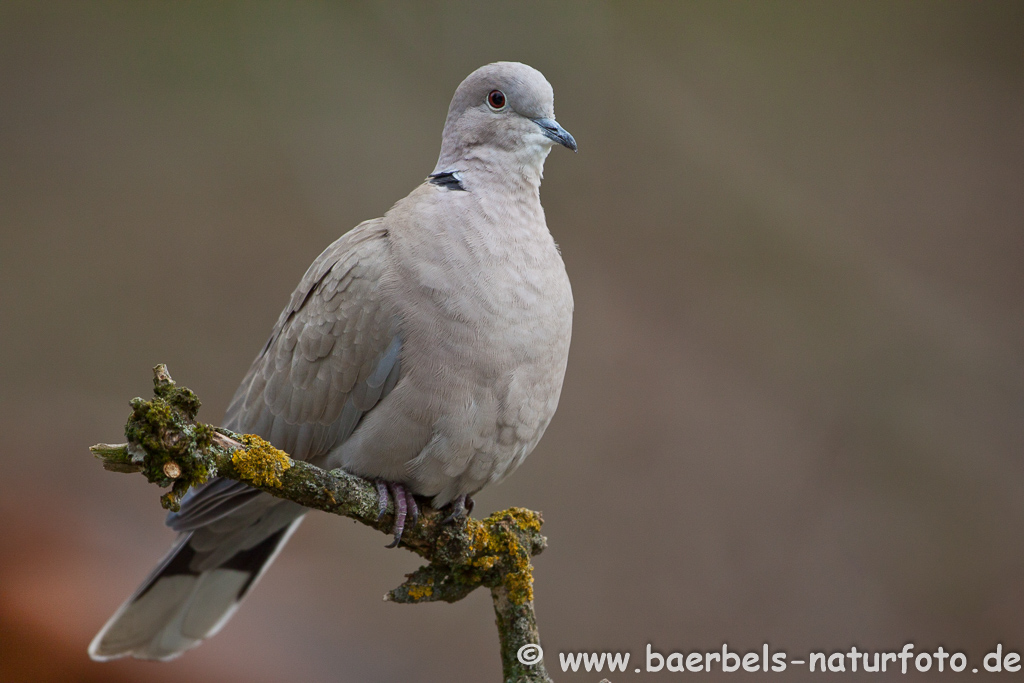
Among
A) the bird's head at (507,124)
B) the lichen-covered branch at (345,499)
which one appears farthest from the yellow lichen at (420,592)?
the bird's head at (507,124)

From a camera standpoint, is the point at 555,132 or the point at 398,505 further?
the point at 555,132

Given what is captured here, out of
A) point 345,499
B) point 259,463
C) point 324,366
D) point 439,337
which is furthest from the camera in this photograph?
point 324,366

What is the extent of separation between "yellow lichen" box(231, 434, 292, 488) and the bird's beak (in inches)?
48.8

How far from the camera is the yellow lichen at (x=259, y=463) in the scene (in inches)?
73.3

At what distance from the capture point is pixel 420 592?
230 centimetres

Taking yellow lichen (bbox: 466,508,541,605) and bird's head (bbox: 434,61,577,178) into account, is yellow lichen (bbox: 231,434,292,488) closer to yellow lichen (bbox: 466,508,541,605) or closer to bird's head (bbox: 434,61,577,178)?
yellow lichen (bbox: 466,508,541,605)

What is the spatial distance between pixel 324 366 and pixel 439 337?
1.38 ft

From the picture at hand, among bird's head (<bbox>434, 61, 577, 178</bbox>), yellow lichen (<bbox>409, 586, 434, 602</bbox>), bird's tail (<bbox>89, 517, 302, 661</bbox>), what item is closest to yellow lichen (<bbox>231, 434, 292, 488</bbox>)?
yellow lichen (<bbox>409, 586, 434, 602</bbox>)

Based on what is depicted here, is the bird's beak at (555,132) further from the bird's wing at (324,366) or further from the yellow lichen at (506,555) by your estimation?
the yellow lichen at (506,555)

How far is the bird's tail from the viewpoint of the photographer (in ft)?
10.1

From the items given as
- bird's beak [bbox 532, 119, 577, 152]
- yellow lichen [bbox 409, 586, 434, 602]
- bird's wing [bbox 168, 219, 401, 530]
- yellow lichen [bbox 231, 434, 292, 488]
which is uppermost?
bird's beak [bbox 532, 119, 577, 152]

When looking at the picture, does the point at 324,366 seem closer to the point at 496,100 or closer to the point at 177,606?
the point at 496,100

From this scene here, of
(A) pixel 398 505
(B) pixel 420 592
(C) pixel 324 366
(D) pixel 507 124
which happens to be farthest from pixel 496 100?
(B) pixel 420 592

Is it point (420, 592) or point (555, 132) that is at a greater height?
point (555, 132)
